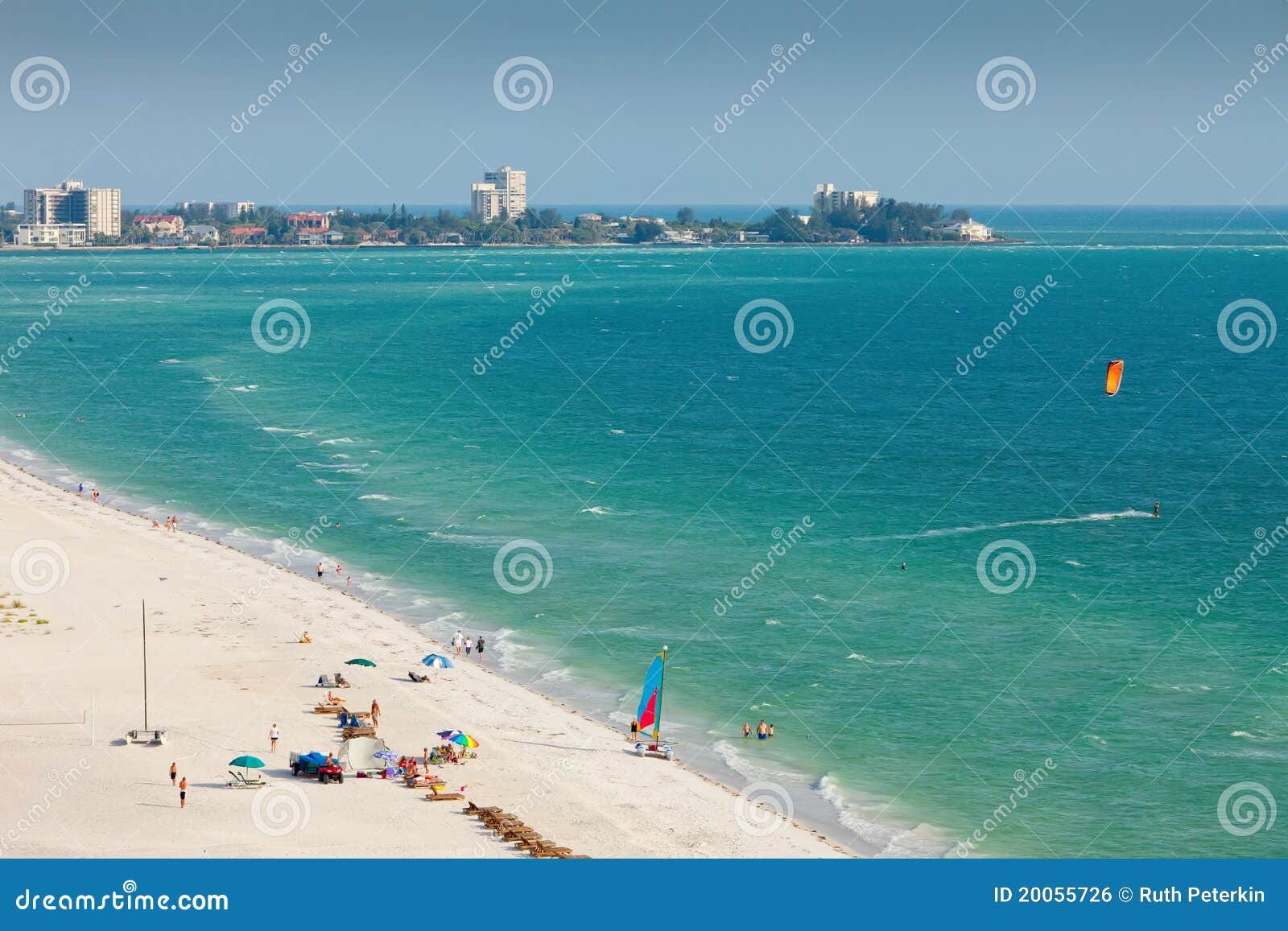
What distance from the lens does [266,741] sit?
1900 inches

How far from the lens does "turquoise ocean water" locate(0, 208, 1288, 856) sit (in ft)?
167

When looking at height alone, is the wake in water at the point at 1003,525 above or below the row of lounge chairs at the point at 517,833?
above

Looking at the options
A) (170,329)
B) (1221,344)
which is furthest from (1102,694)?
(170,329)

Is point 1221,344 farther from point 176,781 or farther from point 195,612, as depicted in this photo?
point 176,781

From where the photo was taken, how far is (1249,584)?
73.6 metres

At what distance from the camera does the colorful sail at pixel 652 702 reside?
1956 inches

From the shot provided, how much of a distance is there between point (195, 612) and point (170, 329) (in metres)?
144
